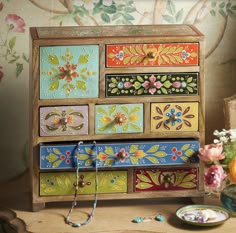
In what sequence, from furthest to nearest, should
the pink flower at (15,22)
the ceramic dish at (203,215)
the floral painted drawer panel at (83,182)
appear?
the pink flower at (15,22) < the floral painted drawer panel at (83,182) < the ceramic dish at (203,215)

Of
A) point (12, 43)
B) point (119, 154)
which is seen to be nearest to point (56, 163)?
point (119, 154)

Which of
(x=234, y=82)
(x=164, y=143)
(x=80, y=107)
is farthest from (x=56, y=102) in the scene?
(x=234, y=82)

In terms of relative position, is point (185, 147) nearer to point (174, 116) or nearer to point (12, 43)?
point (174, 116)

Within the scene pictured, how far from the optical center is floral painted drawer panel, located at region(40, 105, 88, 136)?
1810mm

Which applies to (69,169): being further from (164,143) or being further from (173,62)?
(173,62)

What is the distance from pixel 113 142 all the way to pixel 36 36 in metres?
0.34

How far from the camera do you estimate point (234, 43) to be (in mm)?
2242

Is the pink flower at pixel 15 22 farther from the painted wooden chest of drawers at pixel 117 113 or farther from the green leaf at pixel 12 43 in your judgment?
the painted wooden chest of drawers at pixel 117 113

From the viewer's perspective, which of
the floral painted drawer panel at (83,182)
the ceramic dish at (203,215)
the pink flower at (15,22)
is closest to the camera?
the ceramic dish at (203,215)

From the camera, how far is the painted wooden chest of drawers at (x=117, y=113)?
1.80 meters

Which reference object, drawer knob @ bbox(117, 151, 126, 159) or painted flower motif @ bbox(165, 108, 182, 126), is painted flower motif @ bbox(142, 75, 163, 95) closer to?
painted flower motif @ bbox(165, 108, 182, 126)

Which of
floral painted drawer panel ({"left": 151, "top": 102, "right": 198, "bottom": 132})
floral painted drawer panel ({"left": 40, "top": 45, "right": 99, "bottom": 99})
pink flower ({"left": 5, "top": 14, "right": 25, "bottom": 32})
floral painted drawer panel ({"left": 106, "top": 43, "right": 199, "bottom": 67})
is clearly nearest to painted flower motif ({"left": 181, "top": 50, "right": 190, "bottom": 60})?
floral painted drawer panel ({"left": 106, "top": 43, "right": 199, "bottom": 67})

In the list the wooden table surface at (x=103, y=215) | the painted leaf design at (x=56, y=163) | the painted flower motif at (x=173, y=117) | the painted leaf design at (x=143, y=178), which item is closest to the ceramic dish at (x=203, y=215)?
the wooden table surface at (x=103, y=215)

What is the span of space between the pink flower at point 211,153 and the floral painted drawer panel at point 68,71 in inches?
13.0
